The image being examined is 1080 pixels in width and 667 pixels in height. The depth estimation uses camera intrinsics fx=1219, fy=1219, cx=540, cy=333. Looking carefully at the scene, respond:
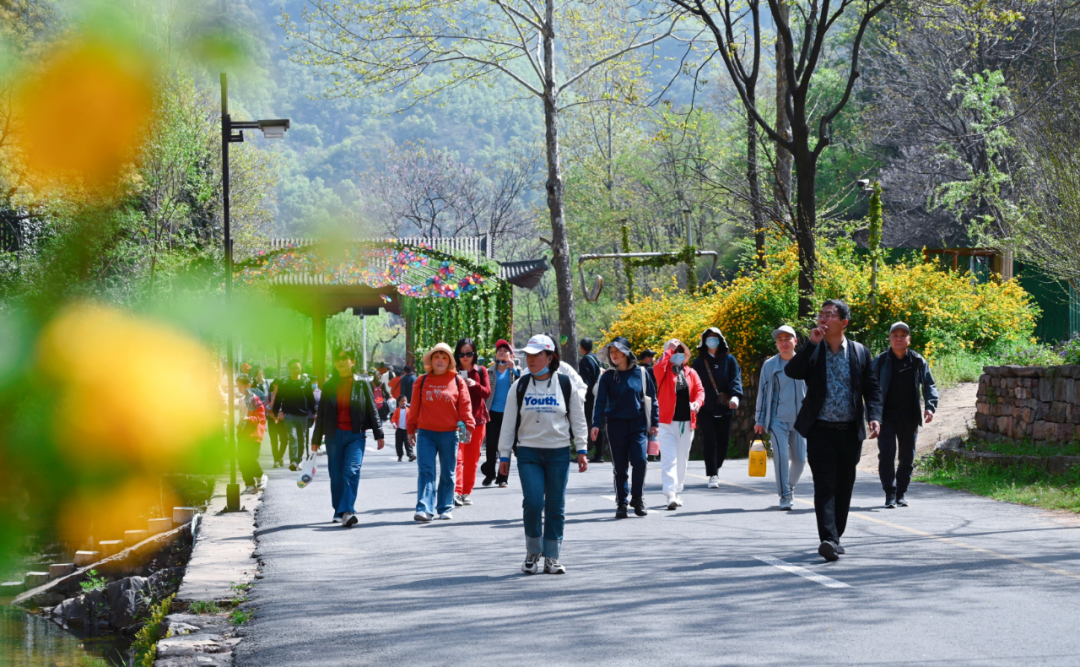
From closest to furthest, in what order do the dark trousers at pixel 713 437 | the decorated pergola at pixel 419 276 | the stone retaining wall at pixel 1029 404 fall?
the stone retaining wall at pixel 1029 404
the dark trousers at pixel 713 437
the decorated pergola at pixel 419 276

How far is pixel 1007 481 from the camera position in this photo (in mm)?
14422

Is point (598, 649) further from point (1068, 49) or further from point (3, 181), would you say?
point (1068, 49)

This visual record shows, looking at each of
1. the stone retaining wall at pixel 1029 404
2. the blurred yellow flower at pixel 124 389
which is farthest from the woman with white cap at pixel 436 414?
the blurred yellow flower at pixel 124 389

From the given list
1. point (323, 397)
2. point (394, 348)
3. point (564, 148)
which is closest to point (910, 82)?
point (564, 148)

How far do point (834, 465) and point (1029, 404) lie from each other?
766 cm

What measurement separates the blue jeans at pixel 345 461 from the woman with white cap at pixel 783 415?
13.3 ft

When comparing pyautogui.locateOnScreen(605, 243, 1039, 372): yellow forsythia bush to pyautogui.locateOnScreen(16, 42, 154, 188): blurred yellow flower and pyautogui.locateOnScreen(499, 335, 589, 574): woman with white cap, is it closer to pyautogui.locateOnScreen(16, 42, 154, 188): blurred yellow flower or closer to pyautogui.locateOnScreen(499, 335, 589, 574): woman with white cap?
pyautogui.locateOnScreen(16, 42, 154, 188): blurred yellow flower

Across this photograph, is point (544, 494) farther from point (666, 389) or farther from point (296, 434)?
point (296, 434)

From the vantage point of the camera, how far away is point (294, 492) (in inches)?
648

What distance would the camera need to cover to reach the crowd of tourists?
9.02 m

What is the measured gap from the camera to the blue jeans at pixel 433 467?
12.3 meters

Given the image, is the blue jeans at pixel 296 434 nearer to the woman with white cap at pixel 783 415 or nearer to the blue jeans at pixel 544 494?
the woman with white cap at pixel 783 415

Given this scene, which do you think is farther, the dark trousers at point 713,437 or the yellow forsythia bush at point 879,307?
the yellow forsythia bush at point 879,307

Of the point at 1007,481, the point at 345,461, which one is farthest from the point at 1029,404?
the point at 345,461
